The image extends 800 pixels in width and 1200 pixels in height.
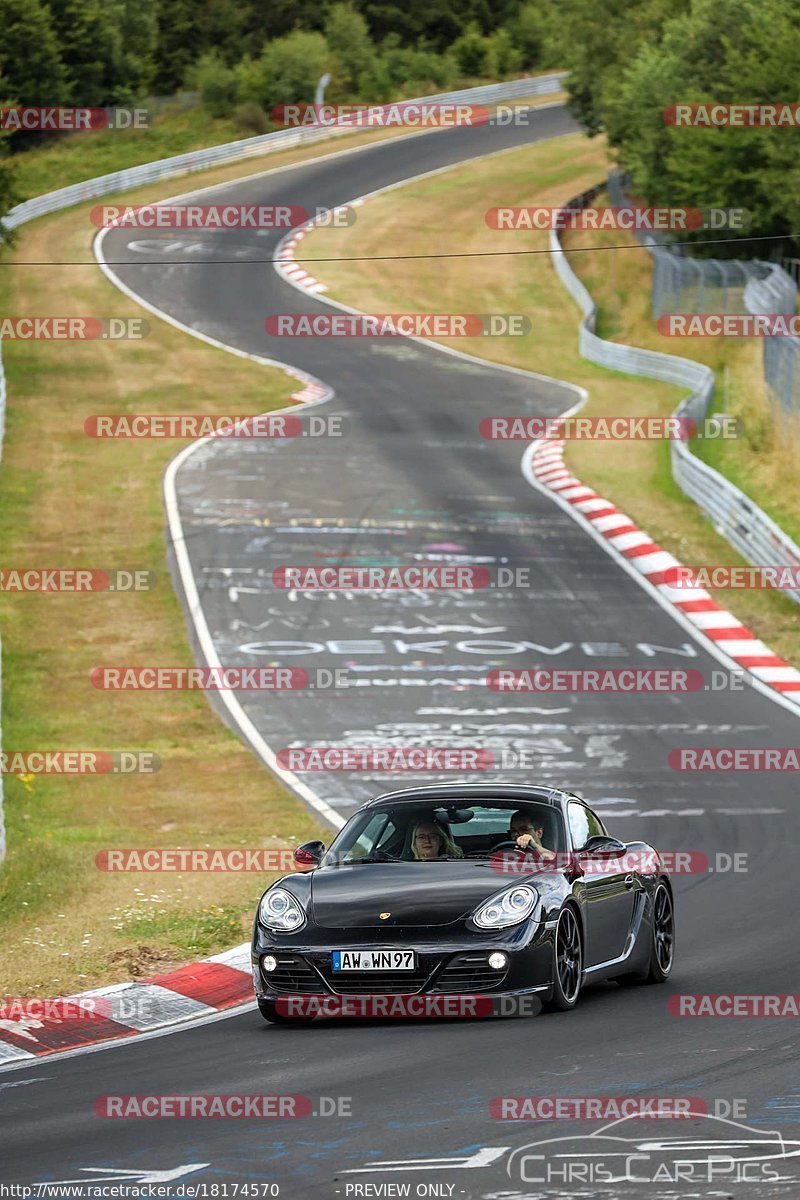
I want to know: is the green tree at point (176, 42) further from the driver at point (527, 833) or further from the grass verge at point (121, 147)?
the driver at point (527, 833)

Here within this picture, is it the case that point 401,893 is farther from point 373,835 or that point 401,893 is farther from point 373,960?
point 373,835

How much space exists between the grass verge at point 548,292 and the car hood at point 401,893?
16.0 meters

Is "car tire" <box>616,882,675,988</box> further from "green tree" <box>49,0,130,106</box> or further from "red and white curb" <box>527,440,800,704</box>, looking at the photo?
"green tree" <box>49,0,130,106</box>

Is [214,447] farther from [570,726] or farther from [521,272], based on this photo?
[521,272]

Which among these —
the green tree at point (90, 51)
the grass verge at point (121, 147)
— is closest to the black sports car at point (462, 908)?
the grass verge at point (121, 147)

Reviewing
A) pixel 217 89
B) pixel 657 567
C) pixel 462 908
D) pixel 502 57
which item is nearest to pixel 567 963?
pixel 462 908

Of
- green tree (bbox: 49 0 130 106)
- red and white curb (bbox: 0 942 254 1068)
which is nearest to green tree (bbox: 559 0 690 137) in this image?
green tree (bbox: 49 0 130 106)

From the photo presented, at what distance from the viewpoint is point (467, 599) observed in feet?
91.1

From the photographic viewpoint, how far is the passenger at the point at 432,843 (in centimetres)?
1095

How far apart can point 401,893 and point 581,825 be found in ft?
5.12

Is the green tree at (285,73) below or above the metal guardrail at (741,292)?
above

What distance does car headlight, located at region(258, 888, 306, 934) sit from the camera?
33.6 ft

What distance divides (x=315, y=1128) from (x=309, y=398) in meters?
35.9

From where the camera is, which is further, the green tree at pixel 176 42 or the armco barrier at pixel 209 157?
the green tree at pixel 176 42
